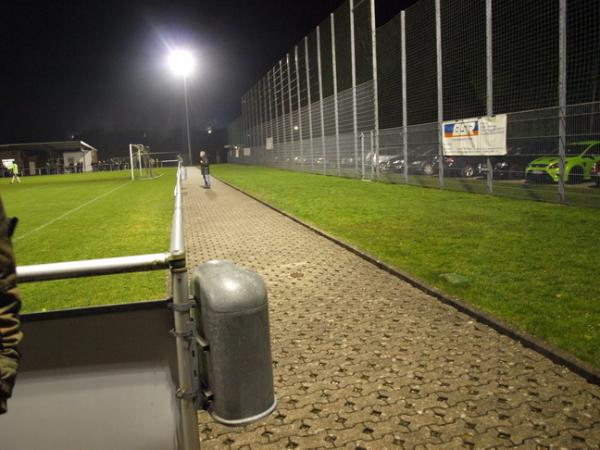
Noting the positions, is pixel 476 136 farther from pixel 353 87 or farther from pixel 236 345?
pixel 236 345

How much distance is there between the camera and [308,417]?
3432 mm

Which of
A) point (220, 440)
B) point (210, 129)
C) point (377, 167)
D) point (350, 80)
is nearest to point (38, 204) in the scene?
point (377, 167)

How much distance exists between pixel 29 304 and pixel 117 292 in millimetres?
1012

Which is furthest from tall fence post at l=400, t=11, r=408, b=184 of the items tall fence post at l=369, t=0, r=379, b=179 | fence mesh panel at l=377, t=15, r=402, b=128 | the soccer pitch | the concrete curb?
the concrete curb

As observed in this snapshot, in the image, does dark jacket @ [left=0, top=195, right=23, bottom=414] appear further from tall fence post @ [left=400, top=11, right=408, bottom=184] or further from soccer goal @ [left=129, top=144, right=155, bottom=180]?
soccer goal @ [left=129, top=144, right=155, bottom=180]

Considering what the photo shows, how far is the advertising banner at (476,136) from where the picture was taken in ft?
51.3

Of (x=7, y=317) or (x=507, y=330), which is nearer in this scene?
(x=7, y=317)

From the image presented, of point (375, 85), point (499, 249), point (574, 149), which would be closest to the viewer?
point (499, 249)

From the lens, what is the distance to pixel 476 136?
16672 millimetres

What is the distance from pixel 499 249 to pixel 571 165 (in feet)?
21.2

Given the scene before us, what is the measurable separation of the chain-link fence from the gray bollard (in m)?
12.7

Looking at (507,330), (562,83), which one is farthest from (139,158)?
(507,330)

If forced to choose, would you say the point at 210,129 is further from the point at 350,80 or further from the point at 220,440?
the point at 220,440

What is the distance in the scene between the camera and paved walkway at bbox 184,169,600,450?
3174mm
